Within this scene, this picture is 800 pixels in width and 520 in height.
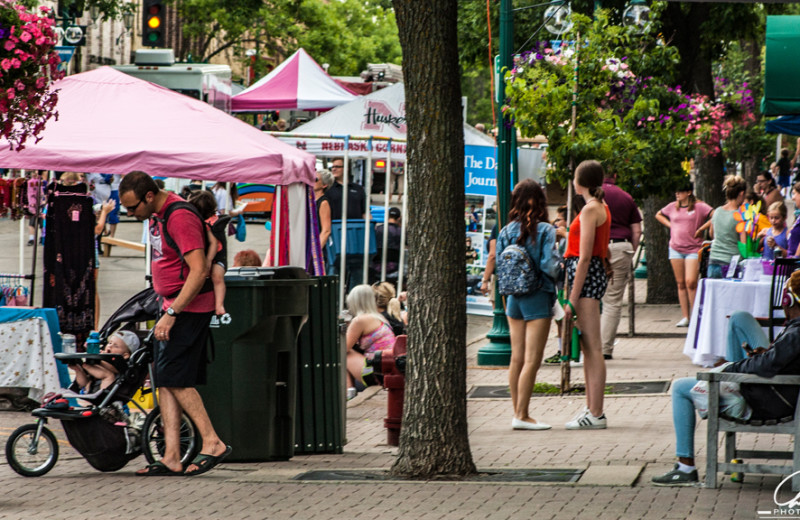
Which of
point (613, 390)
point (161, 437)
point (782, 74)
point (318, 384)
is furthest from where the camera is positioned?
point (613, 390)

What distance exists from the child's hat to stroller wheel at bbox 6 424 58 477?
5.10ft

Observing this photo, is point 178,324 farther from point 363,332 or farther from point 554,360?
point 554,360

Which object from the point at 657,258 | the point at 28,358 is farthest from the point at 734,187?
the point at 28,358

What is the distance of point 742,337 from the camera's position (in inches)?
286

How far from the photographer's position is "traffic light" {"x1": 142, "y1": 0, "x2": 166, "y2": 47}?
19703 mm

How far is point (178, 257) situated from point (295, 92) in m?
16.5

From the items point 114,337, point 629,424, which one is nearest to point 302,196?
point 114,337

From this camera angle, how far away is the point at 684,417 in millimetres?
6770

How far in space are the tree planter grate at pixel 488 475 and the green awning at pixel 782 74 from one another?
175 inches

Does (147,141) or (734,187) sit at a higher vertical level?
(147,141)

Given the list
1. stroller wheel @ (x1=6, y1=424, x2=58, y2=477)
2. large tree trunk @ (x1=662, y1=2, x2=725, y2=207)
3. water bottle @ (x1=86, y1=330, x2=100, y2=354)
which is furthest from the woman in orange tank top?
large tree trunk @ (x1=662, y1=2, x2=725, y2=207)

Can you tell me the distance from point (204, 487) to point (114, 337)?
7.59 feet

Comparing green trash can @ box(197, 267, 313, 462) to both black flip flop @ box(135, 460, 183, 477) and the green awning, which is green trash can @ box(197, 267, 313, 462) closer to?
black flip flop @ box(135, 460, 183, 477)

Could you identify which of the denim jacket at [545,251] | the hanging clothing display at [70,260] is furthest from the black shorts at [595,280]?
the hanging clothing display at [70,260]
